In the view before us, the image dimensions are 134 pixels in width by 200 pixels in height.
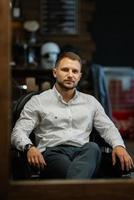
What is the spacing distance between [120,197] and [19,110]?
1041 millimetres

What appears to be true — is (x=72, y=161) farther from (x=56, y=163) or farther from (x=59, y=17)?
(x=59, y=17)

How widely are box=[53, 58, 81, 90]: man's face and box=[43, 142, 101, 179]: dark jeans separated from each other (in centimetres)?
39

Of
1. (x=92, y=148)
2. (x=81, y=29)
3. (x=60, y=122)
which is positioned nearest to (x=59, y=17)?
(x=81, y=29)

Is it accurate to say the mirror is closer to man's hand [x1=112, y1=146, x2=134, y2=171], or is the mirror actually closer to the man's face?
man's hand [x1=112, y1=146, x2=134, y2=171]

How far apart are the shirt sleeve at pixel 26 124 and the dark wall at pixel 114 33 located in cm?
427

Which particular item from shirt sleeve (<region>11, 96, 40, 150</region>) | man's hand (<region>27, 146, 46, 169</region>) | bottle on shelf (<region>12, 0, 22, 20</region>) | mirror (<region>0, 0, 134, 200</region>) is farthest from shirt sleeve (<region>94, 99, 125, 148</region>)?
bottle on shelf (<region>12, 0, 22, 20</region>)

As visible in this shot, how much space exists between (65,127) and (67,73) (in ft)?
1.10

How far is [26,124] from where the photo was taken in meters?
2.78

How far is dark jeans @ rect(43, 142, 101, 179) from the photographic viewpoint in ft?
8.37

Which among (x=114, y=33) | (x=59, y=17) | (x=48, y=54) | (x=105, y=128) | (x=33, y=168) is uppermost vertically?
(x=59, y=17)

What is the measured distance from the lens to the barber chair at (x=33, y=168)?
2.56 meters

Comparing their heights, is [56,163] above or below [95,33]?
below

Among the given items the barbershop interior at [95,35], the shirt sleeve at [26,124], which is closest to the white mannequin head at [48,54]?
the barbershop interior at [95,35]

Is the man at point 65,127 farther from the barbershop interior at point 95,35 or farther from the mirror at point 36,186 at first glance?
the barbershop interior at point 95,35
